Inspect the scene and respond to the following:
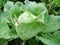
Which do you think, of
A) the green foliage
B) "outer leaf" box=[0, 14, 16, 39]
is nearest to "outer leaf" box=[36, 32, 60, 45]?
the green foliage

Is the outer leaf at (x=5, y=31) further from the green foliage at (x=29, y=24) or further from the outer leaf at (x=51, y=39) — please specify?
the outer leaf at (x=51, y=39)

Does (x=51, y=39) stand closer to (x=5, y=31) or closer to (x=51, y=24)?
(x=51, y=24)

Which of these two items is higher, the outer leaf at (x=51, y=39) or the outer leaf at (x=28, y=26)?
the outer leaf at (x=28, y=26)

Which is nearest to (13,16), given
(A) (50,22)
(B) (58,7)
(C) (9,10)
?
(C) (9,10)

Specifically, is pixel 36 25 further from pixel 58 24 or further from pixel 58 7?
pixel 58 7

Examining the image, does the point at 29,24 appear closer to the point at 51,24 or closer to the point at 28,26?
the point at 28,26

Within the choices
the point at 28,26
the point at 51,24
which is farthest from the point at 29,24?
the point at 51,24

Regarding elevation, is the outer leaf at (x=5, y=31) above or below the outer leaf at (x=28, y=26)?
below

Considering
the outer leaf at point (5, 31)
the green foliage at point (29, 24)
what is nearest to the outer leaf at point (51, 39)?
the green foliage at point (29, 24)

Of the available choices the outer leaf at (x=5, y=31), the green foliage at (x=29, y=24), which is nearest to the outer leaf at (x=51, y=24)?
the green foliage at (x=29, y=24)

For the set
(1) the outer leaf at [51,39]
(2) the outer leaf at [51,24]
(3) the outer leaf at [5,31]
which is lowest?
(1) the outer leaf at [51,39]

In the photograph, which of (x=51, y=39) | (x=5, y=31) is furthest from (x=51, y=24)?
(x=5, y=31)
